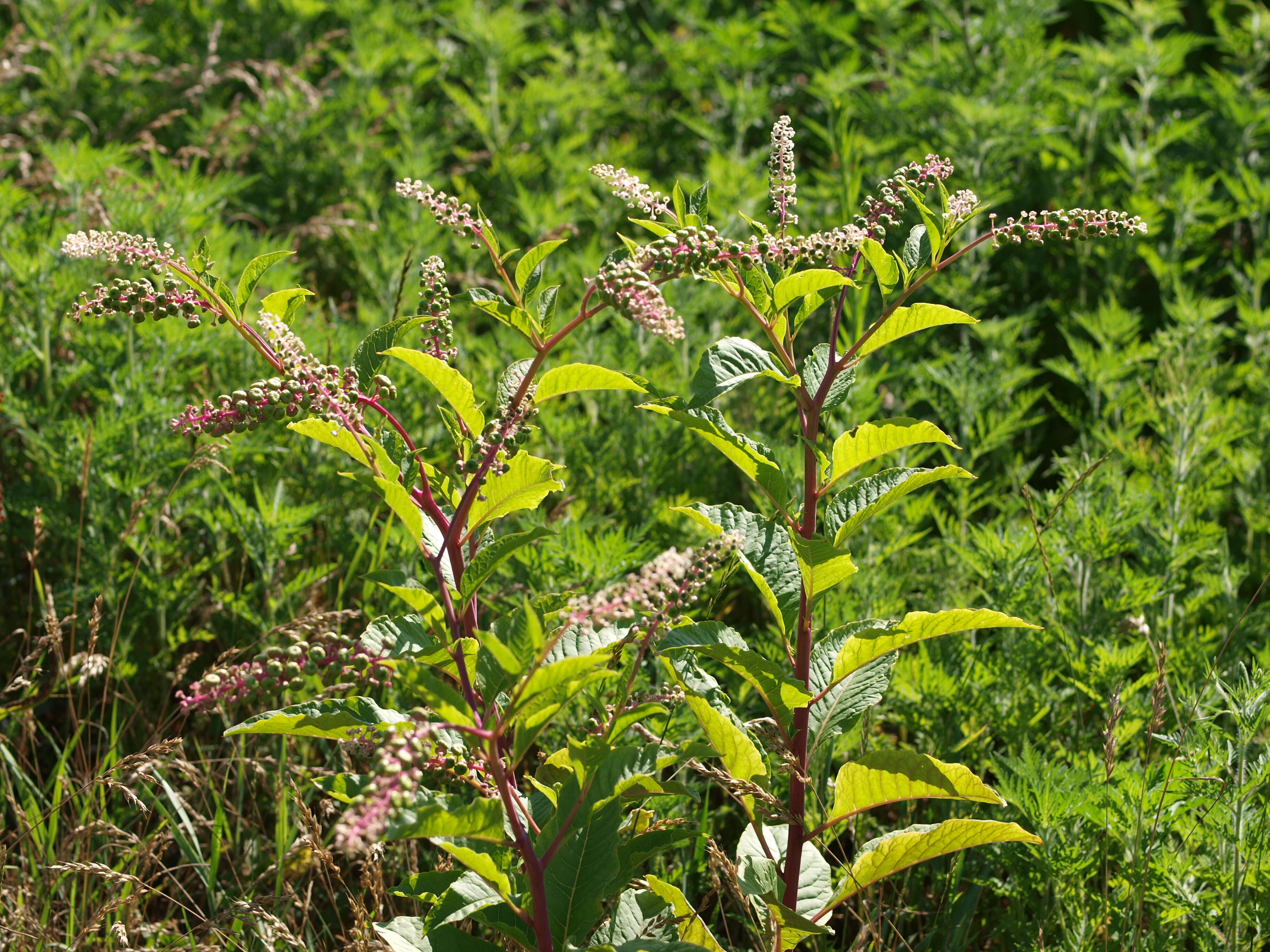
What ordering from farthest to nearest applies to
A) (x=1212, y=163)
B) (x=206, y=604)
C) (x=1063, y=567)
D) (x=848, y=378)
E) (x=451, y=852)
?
1. (x=1212, y=163)
2. (x=206, y=604)
3. (x=1063, y=567)
4. (x=848, y=378)
5. (x=451, y=852)

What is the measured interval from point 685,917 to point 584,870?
0.84ft

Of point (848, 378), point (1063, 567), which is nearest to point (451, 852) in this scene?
point (848, 378)

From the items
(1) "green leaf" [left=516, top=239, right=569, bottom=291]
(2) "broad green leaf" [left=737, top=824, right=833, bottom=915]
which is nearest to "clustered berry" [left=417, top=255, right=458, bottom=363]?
(1) "green leaf" [left=516, top=239, right=569, bottom=291]

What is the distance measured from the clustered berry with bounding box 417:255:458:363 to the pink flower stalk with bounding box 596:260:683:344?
1.10 feet

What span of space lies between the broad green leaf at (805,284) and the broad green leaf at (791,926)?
1.02 meters

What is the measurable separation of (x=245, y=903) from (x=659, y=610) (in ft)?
3.67

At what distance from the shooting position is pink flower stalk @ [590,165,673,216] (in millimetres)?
1733

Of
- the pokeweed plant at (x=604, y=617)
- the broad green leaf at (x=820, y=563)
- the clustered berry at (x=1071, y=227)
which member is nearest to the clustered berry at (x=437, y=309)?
the pokeweed plant at (x=604, y=617)

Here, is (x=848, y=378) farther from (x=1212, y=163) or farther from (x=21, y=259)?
(x=1212, y=163)

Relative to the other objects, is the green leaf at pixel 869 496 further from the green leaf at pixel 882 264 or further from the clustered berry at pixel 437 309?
the clustered berry at pixel 437 309

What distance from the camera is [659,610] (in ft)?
5.30

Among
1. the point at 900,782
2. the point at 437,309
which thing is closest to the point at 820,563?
the point at 900,782

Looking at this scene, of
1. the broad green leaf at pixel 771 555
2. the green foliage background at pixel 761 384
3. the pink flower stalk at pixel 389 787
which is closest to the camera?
the pink flower stalk at pixel 389 787

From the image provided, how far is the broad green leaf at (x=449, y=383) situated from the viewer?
1.64 metres
